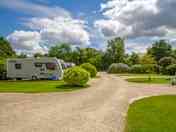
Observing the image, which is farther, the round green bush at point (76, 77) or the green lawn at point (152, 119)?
the round green bush at point (76, 77)

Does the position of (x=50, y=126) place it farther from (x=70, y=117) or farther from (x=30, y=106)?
(x=30, y=106)

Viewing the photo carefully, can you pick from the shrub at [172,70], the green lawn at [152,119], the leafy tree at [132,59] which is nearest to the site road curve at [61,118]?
the green lawn at [152,119]

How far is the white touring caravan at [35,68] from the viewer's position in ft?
83.8

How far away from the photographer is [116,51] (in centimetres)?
6053

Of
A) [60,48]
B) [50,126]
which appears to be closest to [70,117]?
[50,126]

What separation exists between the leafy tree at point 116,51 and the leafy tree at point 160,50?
815cm

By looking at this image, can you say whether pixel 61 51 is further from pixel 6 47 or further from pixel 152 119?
pixel 152 119

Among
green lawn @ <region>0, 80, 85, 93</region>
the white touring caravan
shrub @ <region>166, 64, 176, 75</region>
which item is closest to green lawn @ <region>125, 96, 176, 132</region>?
green lawn @ <region>0, 80, 85, 93</region>

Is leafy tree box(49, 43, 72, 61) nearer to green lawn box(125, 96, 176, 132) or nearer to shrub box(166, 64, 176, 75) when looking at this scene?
shrub box(166, 64, 176, 75)

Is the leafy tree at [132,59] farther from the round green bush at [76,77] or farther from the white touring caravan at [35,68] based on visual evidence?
the round green bush at [76,77]

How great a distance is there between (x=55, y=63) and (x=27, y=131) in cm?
1956

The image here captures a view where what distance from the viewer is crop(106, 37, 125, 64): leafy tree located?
6029 cm

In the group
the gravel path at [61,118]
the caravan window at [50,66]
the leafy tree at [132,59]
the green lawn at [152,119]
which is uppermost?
the leafy tree at [132,59]

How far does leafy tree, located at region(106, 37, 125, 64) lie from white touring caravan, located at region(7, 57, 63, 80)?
36016mm
